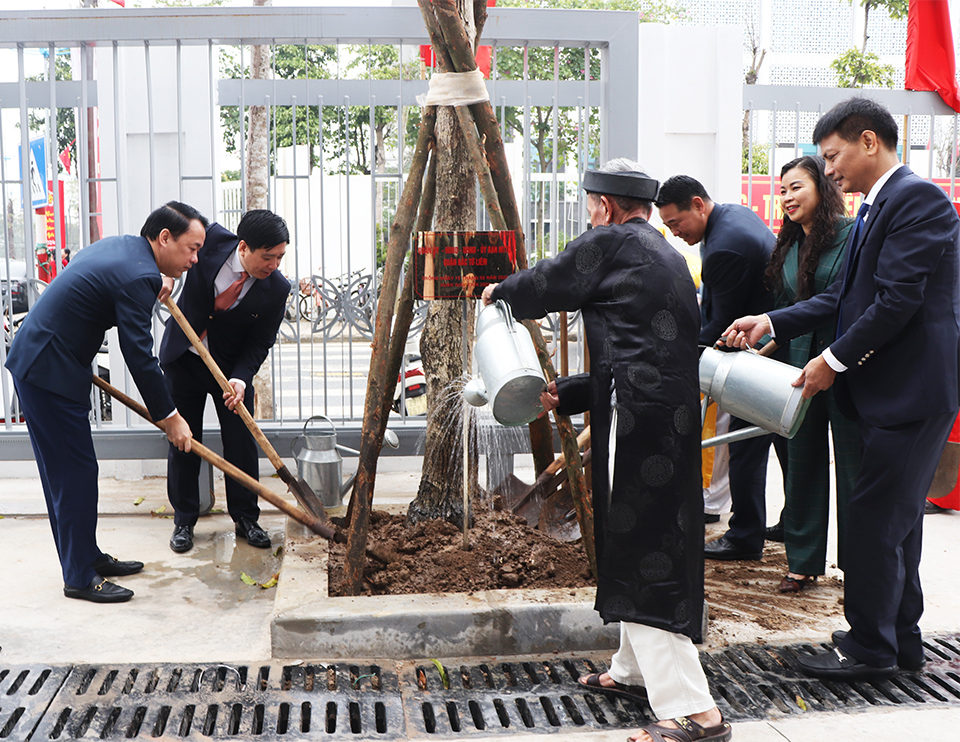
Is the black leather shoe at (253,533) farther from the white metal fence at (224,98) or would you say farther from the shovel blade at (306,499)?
the white metal fence at (224,98)

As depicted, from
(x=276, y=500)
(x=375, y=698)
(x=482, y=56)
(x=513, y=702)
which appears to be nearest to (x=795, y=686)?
(x=513, y=702)

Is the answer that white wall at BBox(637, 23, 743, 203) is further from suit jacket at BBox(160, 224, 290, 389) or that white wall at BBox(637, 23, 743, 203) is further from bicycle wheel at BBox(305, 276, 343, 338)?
suit jacket at BBox(160, 224, 290, 389)

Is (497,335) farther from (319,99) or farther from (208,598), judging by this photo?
(319,99)

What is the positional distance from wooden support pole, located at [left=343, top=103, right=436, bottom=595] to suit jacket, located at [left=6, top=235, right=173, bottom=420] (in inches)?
36.4

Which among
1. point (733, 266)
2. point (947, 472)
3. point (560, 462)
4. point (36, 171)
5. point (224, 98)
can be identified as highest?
point (224, 98)

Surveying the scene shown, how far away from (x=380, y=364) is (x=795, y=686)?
78.1 inches

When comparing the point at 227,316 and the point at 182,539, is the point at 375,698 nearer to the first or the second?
the point at 182,539

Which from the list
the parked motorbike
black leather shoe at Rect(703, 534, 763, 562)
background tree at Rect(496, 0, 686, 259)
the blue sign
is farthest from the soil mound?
the blue sign

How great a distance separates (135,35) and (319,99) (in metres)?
1.09

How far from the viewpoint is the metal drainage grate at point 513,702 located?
270cm

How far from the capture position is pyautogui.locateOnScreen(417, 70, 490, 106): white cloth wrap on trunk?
10.8 feet

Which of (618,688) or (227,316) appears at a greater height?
(227,316)

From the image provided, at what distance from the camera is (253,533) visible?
4.38 m

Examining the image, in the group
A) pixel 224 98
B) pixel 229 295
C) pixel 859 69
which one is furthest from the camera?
pixel 859 69
